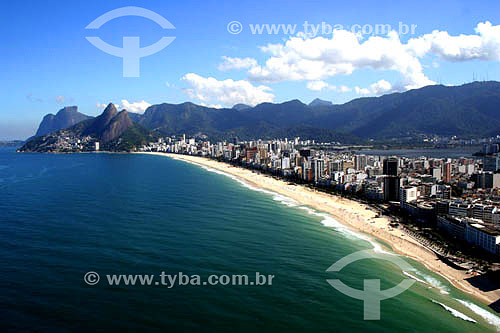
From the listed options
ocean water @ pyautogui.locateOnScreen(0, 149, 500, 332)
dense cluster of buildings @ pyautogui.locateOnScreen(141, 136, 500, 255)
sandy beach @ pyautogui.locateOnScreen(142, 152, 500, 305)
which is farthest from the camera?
dense cluster of buildings @ pyautogui.locateOnScreen(141, 136, 500, 255)

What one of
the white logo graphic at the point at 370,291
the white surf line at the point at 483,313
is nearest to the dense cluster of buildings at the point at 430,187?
the white surf line at the point at 483,313

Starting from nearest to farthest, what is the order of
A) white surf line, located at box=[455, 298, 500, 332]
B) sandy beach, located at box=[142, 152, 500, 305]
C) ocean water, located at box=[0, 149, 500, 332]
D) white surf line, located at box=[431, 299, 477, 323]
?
ocean water, located at box=[0, 149, 500, 332] < white surf line, located at box=[455, 298, 500, 332] < white surf line, located at box=[431, 299, 477, 323] < sandy beach, located at box=[142, 152, 500, 305]

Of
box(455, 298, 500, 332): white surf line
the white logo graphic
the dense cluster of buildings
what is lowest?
box(455, 298, 500, 332): white surf line

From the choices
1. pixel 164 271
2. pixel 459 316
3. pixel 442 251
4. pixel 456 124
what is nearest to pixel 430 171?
pixel 442 251

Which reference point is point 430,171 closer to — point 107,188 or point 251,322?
point 107,188

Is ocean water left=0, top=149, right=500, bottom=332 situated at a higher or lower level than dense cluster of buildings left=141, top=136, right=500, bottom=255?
lower

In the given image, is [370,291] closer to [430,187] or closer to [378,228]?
[378,228]

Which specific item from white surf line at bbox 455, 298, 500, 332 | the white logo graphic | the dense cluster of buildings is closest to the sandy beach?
white surf line at bbox 455, 298, 500, 332

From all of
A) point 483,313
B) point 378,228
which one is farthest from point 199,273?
point 378,228

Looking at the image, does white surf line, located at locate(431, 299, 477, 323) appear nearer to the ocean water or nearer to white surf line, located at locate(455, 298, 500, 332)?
the ocean water
